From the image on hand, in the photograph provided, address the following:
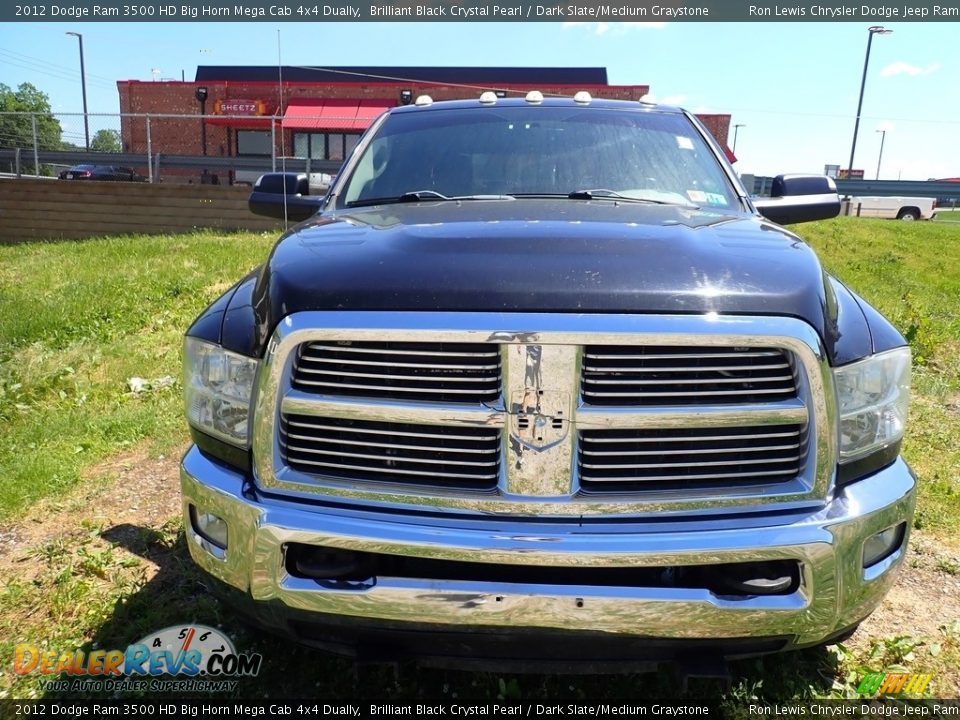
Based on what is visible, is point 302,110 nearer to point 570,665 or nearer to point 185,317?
point 185,317

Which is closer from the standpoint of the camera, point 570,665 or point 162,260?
point 570,665

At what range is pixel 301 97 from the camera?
1206 inches

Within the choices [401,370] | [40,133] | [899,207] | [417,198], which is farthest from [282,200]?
[899,207]

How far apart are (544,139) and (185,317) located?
524 cm

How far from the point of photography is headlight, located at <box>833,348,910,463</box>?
1926 mm

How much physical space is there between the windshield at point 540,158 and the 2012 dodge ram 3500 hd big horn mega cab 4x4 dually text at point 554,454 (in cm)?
110

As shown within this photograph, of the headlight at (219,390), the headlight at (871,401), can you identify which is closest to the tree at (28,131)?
the headlight at (219,390)

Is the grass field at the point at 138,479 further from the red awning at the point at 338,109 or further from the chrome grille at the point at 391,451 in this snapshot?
the red awning at the point at 338,109

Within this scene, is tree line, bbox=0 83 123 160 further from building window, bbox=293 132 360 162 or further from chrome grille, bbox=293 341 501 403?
chrome grille, bbox=293 341 501 403

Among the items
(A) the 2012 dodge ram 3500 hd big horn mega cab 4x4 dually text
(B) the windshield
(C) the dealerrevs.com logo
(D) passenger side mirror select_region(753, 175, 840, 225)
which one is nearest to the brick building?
(B) the windshield

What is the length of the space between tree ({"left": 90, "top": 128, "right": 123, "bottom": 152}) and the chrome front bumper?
1869cm

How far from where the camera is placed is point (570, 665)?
6.30 feet

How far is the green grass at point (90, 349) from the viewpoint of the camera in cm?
452

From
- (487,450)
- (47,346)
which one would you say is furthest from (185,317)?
(487,450)
